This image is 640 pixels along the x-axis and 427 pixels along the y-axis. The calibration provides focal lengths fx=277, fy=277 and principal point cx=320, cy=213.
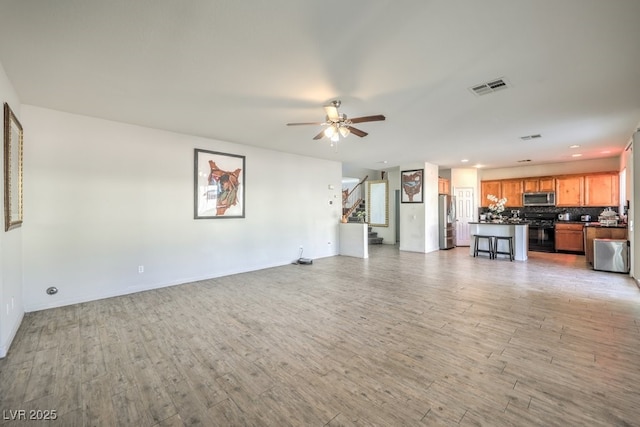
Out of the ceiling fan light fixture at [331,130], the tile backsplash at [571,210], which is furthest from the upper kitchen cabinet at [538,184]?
the ceiling fan light fixture at [331,130]

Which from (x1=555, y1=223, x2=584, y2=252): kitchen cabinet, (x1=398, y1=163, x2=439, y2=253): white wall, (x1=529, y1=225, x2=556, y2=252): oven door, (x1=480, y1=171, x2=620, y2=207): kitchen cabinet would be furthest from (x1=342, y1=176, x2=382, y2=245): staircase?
(x1=555, y1=223, x2=584, y2=252): kitchen cabinet

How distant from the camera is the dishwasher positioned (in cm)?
575

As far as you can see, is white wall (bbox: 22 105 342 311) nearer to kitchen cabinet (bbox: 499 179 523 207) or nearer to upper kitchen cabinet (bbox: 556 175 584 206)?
kitchen cabinet (bbox: 499 179 523 207)

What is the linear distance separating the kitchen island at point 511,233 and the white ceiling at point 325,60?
11.0 ft

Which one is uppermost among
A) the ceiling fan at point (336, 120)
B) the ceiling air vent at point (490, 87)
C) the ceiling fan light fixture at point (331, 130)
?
the ceiling air vent at point (490, 87)

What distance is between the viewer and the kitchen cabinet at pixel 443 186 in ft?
30.9

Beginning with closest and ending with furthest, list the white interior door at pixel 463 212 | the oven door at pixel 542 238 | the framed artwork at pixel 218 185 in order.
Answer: the framed artwork at pixel 218 185 < the oven door at pixel 542 238 < the white interior door at pixel 463 212

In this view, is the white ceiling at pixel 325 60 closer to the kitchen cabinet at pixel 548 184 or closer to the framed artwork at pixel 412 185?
the framed artwork at pixel 412 185

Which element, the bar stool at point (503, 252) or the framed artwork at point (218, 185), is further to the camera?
the bar stool at point (503, 252)

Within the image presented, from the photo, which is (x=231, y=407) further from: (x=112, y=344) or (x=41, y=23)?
(x=41, y=23)

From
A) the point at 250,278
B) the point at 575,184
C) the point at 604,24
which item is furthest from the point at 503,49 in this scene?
the point at 575,184

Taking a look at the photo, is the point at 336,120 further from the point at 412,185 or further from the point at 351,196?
the point at 351,196

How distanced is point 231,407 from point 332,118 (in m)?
3.15

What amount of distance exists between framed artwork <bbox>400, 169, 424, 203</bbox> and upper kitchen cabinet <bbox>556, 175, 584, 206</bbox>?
4.22 m
